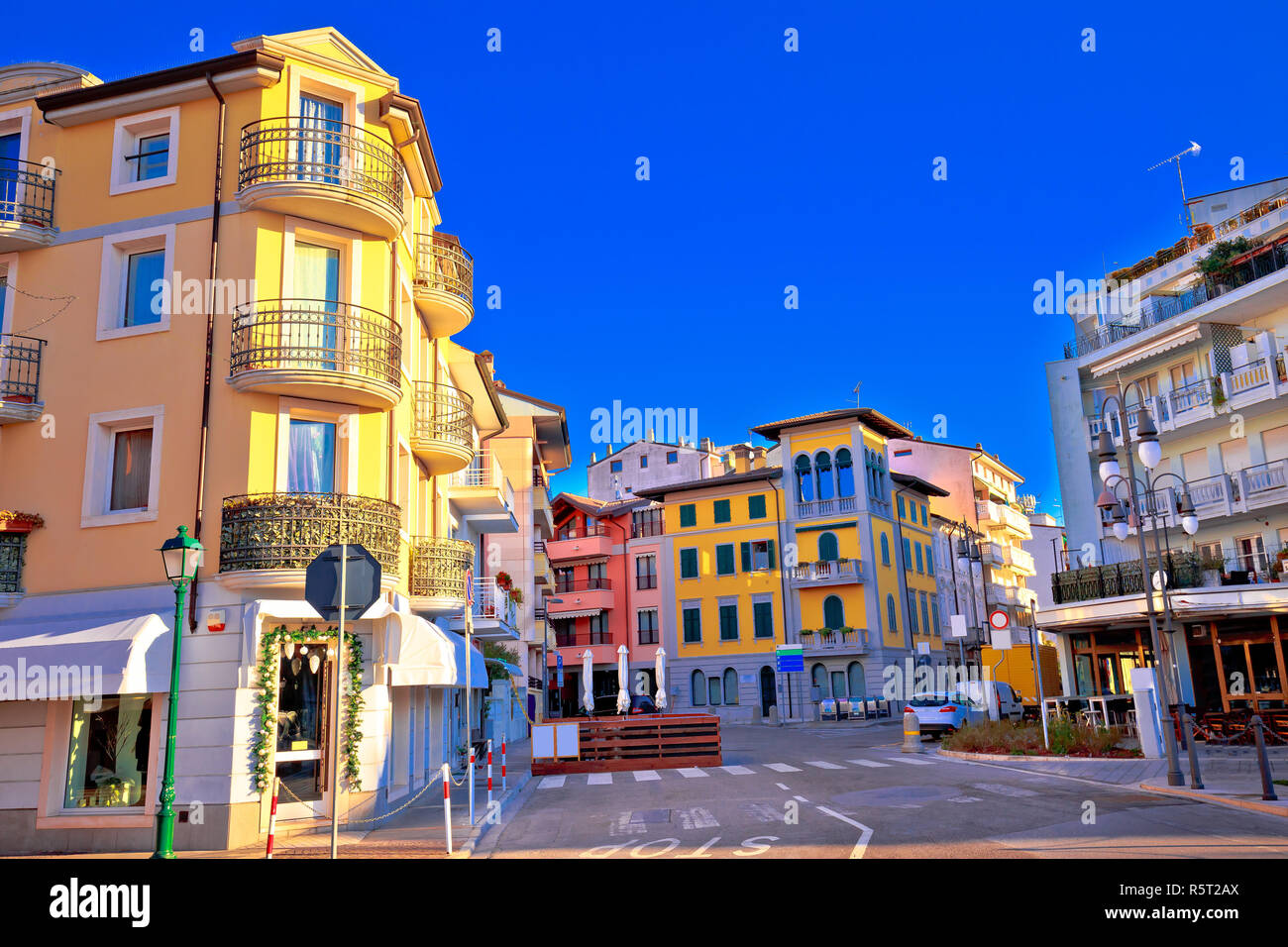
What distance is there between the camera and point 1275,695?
2752 centimetres

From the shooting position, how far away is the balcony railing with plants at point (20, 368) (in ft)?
53.0

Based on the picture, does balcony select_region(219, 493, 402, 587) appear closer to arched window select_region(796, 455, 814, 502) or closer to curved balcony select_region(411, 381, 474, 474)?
curved balcony select_region(411, 381, 474, 474)

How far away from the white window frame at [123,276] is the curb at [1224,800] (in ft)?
58.2

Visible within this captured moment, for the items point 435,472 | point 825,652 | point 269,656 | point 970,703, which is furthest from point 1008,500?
point 269,656

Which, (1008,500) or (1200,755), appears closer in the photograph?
(1200,755)

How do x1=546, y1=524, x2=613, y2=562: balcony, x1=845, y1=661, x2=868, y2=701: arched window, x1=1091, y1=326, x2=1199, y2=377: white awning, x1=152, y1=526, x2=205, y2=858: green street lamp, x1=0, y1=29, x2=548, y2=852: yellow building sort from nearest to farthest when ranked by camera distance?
x1=152, y1=526, x2=205, y2=858: green street lamp < x1=0, y1=29, x2=548, y2=852: yellow building < x1=1091, y1=326, x2=1199, y2=377: white awning < x1=845, y1=661, x2=868, y2=701: arched window < x1=546, y1=524, x2=613, y2=562: balcony

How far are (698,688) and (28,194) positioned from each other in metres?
44.4

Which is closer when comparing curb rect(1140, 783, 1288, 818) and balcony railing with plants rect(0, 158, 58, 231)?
curb rect(1140, 783, 1288, 818)

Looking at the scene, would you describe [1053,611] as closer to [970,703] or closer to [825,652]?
[970,703]

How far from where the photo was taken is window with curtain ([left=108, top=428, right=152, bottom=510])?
51.1 feet

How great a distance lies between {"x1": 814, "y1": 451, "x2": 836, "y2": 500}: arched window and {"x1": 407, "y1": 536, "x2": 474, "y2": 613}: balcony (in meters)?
35.8

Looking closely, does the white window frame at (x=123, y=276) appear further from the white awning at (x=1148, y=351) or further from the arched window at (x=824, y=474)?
the arched window at (x=824, y=474)

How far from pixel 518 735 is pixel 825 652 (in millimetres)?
17302

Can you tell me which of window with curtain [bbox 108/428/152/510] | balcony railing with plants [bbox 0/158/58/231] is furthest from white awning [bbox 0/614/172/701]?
balcony railing with plants [bbox 0/158/58/231]
